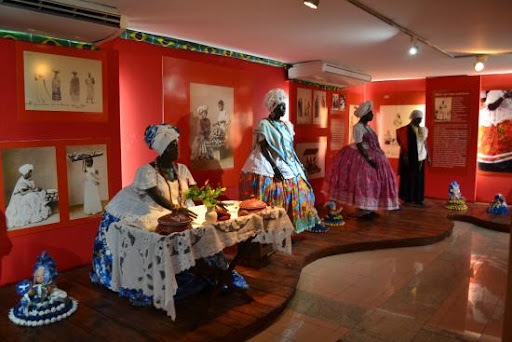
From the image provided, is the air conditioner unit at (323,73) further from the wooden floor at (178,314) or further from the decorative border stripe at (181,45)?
the wooden floor at (178,314)

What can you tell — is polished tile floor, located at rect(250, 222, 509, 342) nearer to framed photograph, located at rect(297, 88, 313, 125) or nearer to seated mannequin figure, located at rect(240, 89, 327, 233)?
seated mannequin figure, located at rect(240, 89, 327, 233)

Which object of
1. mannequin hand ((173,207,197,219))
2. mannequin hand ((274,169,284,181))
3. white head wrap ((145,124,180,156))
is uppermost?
white head wrap ((145,124,180,156))

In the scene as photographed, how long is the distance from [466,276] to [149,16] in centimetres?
419

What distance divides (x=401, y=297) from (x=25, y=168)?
361 cm

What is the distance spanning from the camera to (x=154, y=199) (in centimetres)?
321

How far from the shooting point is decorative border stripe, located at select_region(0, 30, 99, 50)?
3425 millimetres

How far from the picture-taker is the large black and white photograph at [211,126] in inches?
190

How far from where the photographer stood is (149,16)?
372cm

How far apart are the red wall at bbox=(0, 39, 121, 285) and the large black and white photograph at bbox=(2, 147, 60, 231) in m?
0.06

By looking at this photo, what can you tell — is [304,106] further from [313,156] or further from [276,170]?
[276,170]

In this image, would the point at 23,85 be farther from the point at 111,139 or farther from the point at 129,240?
the point at 129,240

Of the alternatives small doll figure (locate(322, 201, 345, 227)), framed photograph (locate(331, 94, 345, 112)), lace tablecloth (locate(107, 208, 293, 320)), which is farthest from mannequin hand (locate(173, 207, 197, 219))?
framed photograph (locate(331, 94, 345, 112))

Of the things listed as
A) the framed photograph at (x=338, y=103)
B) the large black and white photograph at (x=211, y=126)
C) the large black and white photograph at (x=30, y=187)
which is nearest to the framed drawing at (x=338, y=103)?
the framed photograph at (x=338, y=103)

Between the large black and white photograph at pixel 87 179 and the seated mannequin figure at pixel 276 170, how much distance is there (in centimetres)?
157
